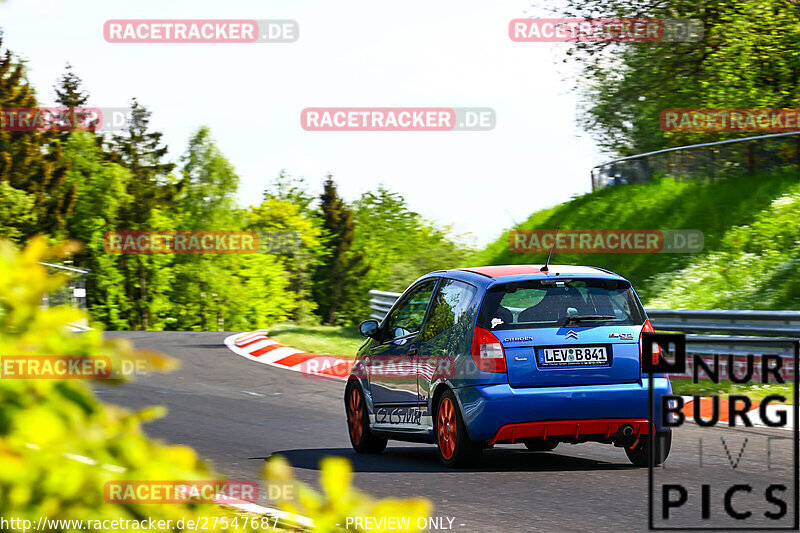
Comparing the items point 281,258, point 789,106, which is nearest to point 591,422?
point 789,106

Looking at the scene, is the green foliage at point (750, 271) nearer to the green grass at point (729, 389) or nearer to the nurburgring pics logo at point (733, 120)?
the green grass at point (729, 389)

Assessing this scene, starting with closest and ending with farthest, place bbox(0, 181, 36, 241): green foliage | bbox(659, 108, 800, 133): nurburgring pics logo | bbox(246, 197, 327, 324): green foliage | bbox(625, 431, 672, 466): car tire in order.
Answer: bbox(625, 431, 672, 466): car tire → bbox(659, 108, 800, 133): nurburgring pics logo → bbox(0, 181, 36, 241): green foliage → bbox(246, 197, 327, 324): green foliage

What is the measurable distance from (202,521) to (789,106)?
26.4 m

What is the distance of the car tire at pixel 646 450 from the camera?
8.58 metres

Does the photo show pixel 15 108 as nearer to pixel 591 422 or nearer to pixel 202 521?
pixel 591 422

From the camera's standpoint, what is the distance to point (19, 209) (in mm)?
63562

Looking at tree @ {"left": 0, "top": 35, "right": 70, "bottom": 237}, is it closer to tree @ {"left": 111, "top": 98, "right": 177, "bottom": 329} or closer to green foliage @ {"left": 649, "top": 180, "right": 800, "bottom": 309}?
tree @ {"left": 111, "top": 98, "right": 177, "bottom": 329}

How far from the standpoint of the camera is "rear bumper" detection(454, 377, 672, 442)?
8.09 metres

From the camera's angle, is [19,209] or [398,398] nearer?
[398,398]

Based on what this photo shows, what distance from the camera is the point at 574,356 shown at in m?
8.23

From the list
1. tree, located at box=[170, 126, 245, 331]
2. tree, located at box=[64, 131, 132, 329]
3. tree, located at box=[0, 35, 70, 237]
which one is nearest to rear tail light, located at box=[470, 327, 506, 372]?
tree, located at box=[0, 35, 70, 237]

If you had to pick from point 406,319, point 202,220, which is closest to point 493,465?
point 406,319

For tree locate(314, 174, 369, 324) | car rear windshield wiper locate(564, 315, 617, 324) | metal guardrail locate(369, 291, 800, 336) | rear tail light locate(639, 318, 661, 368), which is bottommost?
tree locate(314, 174, 369, 324)

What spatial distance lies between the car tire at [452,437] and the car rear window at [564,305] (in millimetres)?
740
